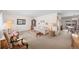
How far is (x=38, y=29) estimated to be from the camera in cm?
237

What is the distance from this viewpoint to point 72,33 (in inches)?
93.2

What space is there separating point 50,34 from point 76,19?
407 mm

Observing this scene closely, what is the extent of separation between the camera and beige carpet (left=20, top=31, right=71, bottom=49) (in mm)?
2363

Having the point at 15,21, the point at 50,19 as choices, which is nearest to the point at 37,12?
the point at 50,19

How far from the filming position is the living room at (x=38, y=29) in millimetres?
2344

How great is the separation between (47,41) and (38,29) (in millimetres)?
207

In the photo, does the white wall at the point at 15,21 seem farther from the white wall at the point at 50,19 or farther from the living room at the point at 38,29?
the white wall at the point at 50,19

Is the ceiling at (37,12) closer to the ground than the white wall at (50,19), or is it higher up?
higher up

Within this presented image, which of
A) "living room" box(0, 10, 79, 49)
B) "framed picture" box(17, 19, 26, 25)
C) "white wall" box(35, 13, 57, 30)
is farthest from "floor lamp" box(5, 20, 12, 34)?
"white wall" box(35, 13, 57, 30)

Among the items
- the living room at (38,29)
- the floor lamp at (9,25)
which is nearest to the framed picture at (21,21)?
the living room at (38,29)

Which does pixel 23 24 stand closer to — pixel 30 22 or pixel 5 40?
pixel 30 22
